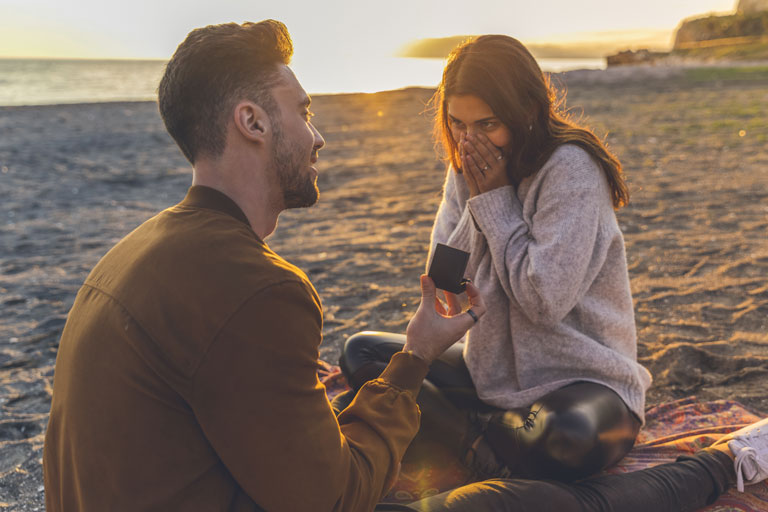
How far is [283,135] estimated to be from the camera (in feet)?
6.03

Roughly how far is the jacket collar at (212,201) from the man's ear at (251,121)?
7.2 inches

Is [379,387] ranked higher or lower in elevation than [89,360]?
lower

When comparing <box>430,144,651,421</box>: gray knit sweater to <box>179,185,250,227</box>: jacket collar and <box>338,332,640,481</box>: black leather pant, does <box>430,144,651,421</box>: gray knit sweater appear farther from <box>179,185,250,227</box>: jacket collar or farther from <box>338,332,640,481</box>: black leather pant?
<box>179,185,250,227</box>: jacket collar

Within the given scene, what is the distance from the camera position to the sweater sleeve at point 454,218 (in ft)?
10.1

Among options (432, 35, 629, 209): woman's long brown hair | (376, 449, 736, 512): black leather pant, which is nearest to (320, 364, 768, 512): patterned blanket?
(376, 449, 736, 512): black leather pant

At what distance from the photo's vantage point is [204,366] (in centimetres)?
145

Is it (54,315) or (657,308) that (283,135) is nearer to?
(657,308)

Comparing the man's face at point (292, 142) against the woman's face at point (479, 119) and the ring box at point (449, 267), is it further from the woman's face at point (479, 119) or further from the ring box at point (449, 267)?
the woman's face at point (479, 119)

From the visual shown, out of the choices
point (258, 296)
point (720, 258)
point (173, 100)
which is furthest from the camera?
point (720, 258)

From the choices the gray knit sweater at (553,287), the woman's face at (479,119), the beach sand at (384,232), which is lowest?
the beach sand at (384,232)

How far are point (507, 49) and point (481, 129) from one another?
0.38 meters

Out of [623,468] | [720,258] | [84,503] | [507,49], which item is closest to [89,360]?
[84,503]

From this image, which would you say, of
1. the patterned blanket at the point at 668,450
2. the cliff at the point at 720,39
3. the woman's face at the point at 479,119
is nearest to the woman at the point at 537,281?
the woman's face at the point at 479,119

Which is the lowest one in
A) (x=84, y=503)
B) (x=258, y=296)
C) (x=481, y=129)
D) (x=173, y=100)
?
(x=84, y=503)
